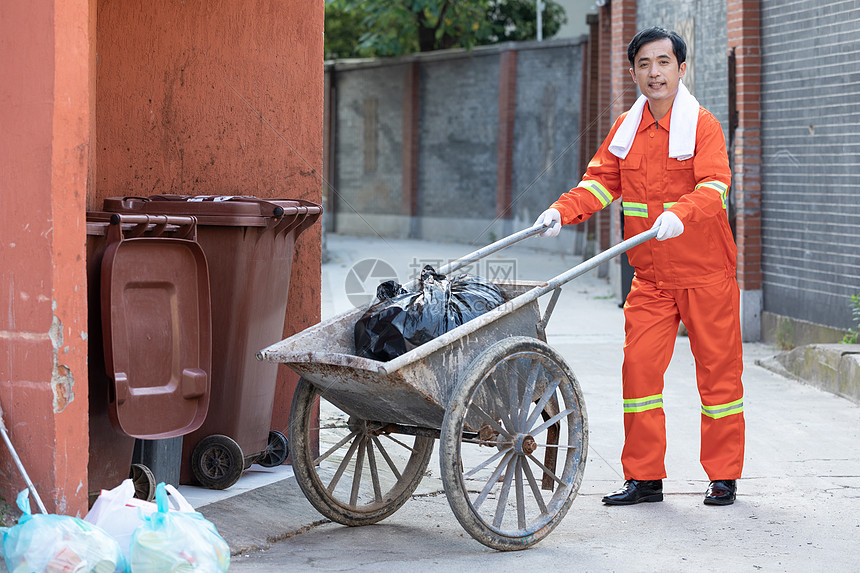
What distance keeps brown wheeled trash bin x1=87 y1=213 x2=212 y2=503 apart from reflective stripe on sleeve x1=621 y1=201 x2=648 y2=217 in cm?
193

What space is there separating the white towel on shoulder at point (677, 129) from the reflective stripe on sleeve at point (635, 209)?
0.74 ft

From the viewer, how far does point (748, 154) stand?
916 centimetres

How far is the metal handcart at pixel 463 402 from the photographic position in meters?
3.79

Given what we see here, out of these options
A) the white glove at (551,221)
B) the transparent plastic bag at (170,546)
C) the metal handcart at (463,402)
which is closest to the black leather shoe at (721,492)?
the metal handcart at (463,402)

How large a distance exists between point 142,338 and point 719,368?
2.50m

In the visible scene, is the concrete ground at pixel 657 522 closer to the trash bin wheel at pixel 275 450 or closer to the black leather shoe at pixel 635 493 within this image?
the black leather shoe at pixel 635 493

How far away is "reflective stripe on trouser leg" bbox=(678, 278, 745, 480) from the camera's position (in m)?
4.73

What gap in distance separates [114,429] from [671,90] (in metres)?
2.74

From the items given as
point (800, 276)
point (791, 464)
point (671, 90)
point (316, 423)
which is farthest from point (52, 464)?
point (800, 276)

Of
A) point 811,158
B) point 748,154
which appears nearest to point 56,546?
point 811,158

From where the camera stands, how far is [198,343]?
Result: 14.2ft

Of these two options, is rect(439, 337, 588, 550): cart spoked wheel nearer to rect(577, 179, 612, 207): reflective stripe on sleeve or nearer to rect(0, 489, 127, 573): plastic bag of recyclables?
rect(577, 179, 612, 207): reflective stripe on sleeve

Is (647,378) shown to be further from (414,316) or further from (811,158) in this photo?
(811,158)

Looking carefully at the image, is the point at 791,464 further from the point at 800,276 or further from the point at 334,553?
the point at 800,276
